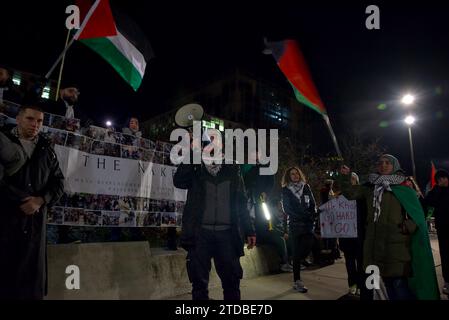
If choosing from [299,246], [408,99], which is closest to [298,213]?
[299,246]

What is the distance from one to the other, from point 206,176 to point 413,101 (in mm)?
16554

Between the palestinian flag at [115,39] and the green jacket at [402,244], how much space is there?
5003 millimetres

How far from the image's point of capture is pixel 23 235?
10.1 feet

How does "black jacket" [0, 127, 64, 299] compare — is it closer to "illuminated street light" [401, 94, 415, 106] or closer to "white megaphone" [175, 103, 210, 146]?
"white megaphone" [175, 103, 210, 146]

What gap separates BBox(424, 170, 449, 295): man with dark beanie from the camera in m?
6.09

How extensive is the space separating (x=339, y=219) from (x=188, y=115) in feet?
11.0

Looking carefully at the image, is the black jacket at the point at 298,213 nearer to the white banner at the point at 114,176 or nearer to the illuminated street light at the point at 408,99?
the white banner at the point at 114,176

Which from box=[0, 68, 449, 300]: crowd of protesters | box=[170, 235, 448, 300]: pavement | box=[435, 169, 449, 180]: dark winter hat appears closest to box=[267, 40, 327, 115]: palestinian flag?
box=[435, 169, 449, 180]: dark winter hat

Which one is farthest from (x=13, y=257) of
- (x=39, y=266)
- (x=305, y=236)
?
(x=305, y=236)

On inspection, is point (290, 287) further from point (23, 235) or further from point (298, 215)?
point (23, 235)

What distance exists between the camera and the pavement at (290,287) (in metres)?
5.11

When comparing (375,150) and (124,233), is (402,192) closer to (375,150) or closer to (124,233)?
(124,233)

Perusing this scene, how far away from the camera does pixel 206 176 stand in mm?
4145

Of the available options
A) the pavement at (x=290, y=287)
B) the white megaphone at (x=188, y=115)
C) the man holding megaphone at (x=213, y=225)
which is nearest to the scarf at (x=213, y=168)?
the man holding megaphone at (x=213, y=225)
